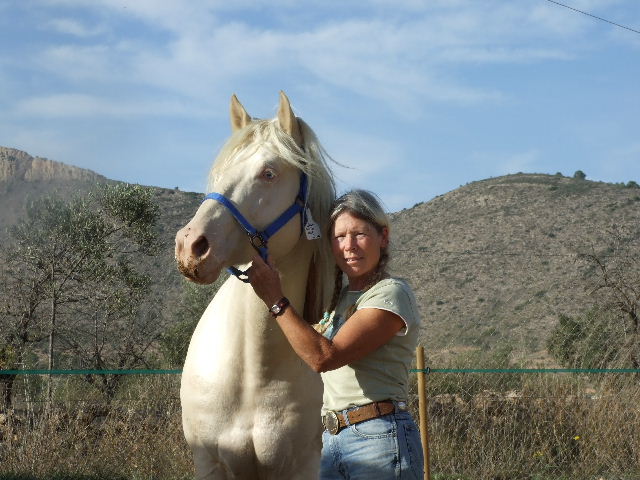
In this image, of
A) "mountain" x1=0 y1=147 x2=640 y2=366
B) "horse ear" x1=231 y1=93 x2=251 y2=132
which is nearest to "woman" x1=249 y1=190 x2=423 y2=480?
"horse ear" x1=231 y1=93 x2=251 y2=132

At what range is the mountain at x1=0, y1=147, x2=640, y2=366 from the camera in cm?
1205

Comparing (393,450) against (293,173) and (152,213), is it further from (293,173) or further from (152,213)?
(152,213)

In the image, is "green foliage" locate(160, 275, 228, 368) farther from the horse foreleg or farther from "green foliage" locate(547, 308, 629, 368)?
the horse foreleg

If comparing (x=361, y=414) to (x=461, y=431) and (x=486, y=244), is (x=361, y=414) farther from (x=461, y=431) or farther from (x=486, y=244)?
(x=486, y=244)

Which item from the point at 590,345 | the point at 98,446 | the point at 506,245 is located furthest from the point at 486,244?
the point at 98,446

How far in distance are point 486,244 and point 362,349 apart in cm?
3134

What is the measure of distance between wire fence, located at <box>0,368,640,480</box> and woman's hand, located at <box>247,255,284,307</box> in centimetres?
453

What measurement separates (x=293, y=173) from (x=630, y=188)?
140 feet

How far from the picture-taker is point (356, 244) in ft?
8.36

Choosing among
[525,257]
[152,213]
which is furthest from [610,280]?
[525,257]

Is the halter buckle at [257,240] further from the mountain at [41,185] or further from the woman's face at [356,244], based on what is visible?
the mountain at [41,185]

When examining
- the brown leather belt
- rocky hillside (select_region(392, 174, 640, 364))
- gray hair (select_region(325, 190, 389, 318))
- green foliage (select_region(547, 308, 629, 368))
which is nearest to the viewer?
the brown leather belt

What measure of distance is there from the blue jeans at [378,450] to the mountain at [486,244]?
5.65 m

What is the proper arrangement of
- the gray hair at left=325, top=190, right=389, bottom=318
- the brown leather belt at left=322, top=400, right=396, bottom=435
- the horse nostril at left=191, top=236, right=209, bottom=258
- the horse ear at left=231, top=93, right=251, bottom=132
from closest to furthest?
1. the horse nostril at left=191, top=236, right=209, bottom=258
2. the brown leather belt at left=322, top=400, right=396, bottom=435
3. the gray hair at left=325, top=190, right=389, bottom=318
4. the horse ear at left=231, top=93, right=251, bottom=132
